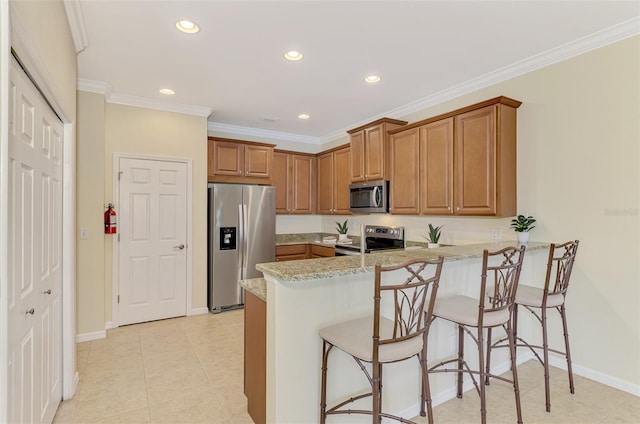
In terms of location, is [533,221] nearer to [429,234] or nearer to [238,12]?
[429,234]

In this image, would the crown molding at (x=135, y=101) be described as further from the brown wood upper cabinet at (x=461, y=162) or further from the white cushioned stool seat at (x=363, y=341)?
the white cushioned stool seat at (x=363, y=341)

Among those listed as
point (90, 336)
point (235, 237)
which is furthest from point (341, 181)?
point (90, 336)

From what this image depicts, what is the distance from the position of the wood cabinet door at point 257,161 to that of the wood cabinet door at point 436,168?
92.9 inches

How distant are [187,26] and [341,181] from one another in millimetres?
3216

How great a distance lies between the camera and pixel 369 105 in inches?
166

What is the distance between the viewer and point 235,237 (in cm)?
454

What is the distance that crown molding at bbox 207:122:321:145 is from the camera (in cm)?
505

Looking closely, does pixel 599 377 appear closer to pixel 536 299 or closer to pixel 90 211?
pixel 536 299

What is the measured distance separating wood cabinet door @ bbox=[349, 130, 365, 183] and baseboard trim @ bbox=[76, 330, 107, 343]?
11.5 feet

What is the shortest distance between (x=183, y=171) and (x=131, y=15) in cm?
218

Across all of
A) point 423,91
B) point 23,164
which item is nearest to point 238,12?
point 23,164

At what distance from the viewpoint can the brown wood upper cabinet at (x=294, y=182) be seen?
5484mm

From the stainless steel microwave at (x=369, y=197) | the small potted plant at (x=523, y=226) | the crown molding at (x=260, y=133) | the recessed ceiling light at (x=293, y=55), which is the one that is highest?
the recessed ceiling light at (x=293, y=55)

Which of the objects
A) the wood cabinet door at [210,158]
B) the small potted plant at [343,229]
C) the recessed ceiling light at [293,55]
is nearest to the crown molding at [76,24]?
the recessed ceiling light at [293,55]
